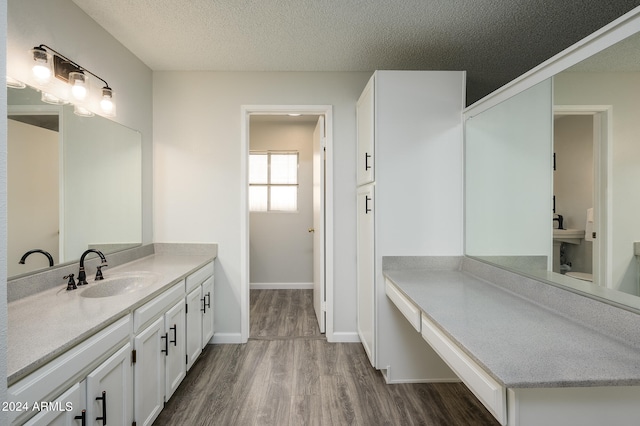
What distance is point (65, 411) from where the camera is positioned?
1.13m

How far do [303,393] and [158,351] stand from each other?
101cm

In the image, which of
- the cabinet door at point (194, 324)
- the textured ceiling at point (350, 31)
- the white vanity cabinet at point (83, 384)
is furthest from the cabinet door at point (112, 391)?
the textured ceiling at point (350, 31)

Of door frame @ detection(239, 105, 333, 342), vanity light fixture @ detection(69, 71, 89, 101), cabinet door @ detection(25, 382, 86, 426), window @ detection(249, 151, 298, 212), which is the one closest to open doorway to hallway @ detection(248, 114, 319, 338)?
window @ detection(249, 151, 298, 212)

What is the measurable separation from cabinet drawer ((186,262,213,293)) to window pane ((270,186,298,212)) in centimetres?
219

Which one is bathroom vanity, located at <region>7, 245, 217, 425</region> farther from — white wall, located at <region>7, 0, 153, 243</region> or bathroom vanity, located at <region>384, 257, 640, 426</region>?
bathroom vanity, located at <region>384, 257, 640, 426</region>

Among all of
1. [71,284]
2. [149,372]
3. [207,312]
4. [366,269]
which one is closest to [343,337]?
[366,269]

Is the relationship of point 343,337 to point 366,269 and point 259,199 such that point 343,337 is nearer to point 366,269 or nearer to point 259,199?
point 366,269

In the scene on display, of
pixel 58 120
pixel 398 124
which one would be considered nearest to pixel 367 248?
pixel 398 124

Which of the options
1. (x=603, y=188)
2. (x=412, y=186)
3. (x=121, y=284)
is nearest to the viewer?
(x=603, y=188)

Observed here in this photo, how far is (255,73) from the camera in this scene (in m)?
3.04

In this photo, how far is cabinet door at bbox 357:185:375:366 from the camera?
2.45 m

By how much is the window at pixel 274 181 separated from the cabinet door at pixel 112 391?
140 inches

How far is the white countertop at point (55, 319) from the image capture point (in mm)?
1017

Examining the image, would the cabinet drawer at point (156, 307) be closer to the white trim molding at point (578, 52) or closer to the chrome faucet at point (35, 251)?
the chrome faucet at point (35, 251)
